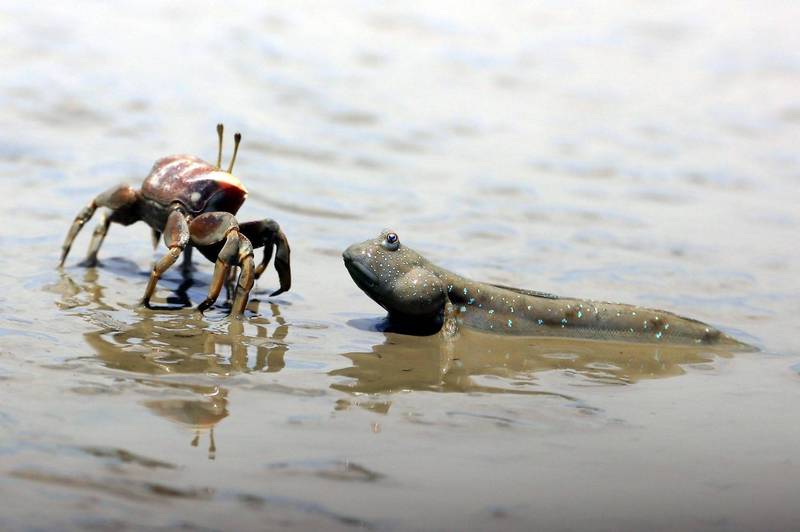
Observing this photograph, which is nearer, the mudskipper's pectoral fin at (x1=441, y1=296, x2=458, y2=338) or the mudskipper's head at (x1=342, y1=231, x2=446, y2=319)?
the mudskipper's head at (x1=342, y1=231, x2=446, y2=319)

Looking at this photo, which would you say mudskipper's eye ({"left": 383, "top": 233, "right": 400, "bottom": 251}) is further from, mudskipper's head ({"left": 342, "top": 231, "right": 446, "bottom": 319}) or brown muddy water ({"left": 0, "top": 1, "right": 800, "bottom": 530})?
brown muddy water ({"left": 0, "top": 1, "right": 800, "bottom": 530})

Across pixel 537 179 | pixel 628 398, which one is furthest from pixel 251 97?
pixel 628 398

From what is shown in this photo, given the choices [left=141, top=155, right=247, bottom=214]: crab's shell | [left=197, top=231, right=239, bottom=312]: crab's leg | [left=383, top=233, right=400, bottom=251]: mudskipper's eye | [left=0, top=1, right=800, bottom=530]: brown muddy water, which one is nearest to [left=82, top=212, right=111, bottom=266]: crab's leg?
[left=0, top=1, right=800, bottom=530]: brown muddy water

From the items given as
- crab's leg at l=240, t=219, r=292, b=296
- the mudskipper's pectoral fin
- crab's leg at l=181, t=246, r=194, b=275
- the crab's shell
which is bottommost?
the mudskipper's pectoral fin

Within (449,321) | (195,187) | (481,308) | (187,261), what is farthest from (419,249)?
(195,187)

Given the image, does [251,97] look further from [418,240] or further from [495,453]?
[495,453]

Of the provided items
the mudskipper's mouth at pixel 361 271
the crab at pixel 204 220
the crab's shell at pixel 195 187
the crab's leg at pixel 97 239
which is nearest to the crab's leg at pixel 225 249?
the crab at pixel 204 220

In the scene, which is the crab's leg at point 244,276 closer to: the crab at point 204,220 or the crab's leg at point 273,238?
the crab at point 204,220
